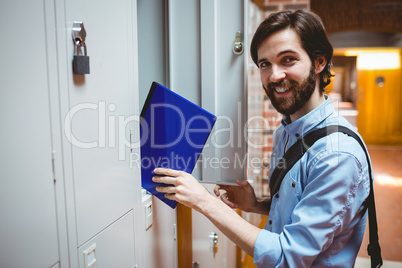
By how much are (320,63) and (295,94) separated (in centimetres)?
19

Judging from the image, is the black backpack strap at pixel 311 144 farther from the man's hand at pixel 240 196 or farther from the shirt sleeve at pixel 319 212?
the man's hand at pixel 240 196

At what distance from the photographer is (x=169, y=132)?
43.4 inches

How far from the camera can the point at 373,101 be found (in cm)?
820

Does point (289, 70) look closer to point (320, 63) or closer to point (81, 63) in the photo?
point (320, 63)

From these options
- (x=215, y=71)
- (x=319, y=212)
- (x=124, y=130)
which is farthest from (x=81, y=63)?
(x=319, y=212)

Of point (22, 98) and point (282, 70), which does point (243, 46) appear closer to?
point (282, 70)

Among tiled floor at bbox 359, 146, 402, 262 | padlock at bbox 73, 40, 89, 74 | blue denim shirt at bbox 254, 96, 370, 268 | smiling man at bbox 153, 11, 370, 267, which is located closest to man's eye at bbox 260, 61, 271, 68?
smiling man at bbox 153, 11, 370, 267

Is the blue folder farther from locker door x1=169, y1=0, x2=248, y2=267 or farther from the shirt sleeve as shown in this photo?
the shirt sleeve

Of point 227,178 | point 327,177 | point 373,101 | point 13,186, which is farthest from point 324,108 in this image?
point 373,101

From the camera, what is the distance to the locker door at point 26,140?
1.95 ft

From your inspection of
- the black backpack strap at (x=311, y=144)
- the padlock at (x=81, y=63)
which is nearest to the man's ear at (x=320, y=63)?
the black backpack strap at (x=311, y=144)

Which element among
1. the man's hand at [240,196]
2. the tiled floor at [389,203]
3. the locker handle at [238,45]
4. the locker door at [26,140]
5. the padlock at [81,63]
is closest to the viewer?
the locker door at [26,140]

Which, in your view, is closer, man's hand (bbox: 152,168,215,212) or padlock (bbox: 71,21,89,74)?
padlock (bbox: 71,21,89,74)

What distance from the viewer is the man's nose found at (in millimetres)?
1073
